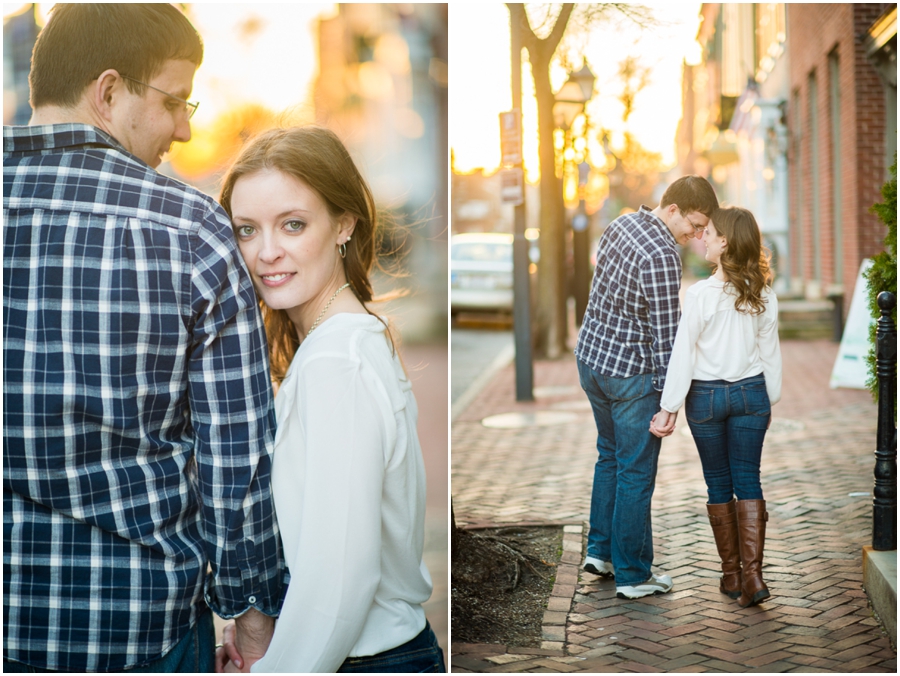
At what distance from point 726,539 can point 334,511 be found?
195 cm

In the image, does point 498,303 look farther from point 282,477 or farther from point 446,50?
point 282,477

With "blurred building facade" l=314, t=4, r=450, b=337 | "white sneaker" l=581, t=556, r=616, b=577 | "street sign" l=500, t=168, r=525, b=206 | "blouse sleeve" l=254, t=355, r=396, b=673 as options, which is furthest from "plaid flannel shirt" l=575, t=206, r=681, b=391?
"blurred building facade" l=314, t=4, r=450, b=337

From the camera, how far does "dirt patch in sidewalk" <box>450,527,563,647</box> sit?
335cm

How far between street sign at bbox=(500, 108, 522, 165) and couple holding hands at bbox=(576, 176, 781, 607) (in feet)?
1.85

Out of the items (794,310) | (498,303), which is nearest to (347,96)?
(498,303)

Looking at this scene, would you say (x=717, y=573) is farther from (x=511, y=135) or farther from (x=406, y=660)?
(x=511, y=135)

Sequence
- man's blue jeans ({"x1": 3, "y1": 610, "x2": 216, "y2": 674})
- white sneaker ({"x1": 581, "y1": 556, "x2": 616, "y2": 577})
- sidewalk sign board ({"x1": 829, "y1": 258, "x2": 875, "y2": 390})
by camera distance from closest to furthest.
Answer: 1. man's blue jeans ({"x1": 3, "y1": 610, "x2": 216, "y2": 674})
2. white sneaker ({"x1": 581, "y1": 556, "x2": 616, "y2": 577})
3. sidewalk sign board ({"x1": 829, "y1": 258, "x2": 875, "y2": 390})

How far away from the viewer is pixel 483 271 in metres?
15.7

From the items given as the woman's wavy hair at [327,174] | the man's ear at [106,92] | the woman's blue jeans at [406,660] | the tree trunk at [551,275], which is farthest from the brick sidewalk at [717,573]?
the tree trunk at [551,275]

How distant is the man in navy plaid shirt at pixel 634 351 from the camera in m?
3.27

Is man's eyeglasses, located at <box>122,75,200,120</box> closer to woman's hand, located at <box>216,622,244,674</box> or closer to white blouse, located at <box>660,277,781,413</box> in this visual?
woman's hand, located at <box>216,622,244,674</box>

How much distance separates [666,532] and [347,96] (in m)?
32.8

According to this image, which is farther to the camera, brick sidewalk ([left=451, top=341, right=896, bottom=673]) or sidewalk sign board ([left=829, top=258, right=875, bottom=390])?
sidewalk sign board ([left=829, top=258, right=875, bottom=390])

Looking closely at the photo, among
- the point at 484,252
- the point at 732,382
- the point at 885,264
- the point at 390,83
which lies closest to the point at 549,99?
the point at 885,264
